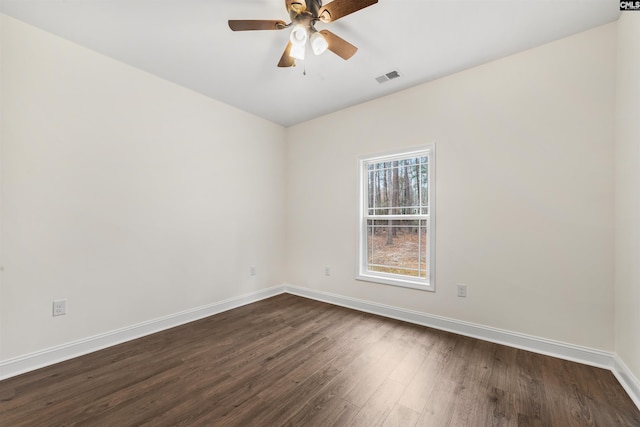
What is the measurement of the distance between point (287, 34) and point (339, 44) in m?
0.52

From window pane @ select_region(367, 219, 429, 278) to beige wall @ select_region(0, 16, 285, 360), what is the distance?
1820 millimetres

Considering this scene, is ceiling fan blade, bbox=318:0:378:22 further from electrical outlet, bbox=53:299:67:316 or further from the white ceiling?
electrical outlet, bbox=53:299:67:316

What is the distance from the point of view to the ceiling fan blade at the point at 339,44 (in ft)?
6.13

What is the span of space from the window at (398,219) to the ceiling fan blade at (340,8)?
1730 millimetres

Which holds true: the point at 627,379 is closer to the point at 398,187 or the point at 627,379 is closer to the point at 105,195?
the point at 398,187

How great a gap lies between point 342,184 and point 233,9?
2283 mm

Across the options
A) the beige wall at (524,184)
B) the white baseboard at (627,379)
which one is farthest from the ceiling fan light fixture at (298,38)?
the white baseboard at (627,379)

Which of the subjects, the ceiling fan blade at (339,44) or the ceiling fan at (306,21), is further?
the ceiling fan blade at (339,44)

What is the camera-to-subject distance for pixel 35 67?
2.08 metres

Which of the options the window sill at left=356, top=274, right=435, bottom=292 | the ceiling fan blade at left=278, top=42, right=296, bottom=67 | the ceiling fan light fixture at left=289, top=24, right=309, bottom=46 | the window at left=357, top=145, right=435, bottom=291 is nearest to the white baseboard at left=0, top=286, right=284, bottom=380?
the window sill at left=356, top=274, right=435, bottom=292

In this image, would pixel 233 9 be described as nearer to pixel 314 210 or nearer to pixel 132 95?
pixel 132 95

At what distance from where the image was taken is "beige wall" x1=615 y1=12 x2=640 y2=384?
1.72 meters

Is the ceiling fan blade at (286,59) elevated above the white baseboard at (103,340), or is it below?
above

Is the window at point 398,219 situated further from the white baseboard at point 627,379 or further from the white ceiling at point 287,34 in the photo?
the white baseboard at point 627,379
